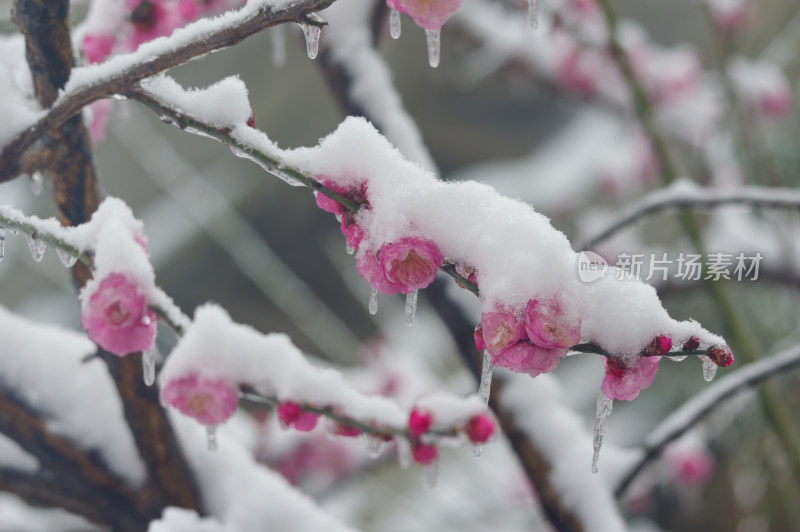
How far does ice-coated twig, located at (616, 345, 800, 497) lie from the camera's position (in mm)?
551

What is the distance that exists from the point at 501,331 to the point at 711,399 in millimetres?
385

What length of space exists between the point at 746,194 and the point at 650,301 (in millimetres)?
334

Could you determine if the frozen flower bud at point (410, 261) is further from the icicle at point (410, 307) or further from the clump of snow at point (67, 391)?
the clump of snow at point (67, 391)

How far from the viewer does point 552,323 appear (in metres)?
0.27

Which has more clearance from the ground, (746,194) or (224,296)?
(224,296)

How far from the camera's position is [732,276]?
134 cm

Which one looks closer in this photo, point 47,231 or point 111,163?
point 47,231

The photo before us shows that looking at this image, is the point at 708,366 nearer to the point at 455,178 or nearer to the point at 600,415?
the point at 600,415

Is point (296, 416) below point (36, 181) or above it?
below

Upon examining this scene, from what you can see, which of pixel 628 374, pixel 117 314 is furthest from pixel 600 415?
pixel 117 314

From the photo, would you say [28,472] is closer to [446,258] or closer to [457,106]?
[446,258]

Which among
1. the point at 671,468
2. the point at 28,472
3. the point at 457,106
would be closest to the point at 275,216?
the point at 457,106

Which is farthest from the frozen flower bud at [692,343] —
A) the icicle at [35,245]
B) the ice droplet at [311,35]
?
the icicle at [35,245]

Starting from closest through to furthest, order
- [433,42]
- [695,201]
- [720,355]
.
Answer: [720,355]
[433,42]
[695,201]
